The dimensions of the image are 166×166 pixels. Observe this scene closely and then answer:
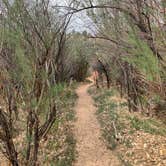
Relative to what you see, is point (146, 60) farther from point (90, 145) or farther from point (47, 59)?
point (90, 145)

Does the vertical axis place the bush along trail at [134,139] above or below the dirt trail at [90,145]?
above

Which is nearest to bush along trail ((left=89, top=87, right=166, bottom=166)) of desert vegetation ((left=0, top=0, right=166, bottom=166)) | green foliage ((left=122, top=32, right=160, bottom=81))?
desert vegetation ((left=0, top=0, right=166, bottom=166))

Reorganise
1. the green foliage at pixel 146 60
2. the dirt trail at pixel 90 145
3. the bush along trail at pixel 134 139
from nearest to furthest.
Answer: the green foliage at pixel 146 60 → the bush along trail at pixel 134 139 → the dirt trail at pixel 90 145

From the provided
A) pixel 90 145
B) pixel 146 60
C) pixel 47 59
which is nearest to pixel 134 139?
pixel 90 145

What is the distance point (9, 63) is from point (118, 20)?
11.8 ft

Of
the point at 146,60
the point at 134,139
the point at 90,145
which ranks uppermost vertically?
the point at 146,60

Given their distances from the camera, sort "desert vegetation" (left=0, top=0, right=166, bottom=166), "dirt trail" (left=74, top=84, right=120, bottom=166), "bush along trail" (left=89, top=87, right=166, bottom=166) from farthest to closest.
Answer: "dirt trail" (left=74, top=84, right=120, bottom=166)
"bush along trail" (left=89, top=87, right=166, bottom=166)
"desert vegetation" (left=0, top=0, right=166, bottom=166)

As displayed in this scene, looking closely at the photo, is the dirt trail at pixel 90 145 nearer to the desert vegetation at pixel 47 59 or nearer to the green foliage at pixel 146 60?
the desert vegetation at pixel 47 59

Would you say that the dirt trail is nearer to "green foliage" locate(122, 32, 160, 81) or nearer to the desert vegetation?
the desert vegetation

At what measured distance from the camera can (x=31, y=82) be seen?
7.82 m

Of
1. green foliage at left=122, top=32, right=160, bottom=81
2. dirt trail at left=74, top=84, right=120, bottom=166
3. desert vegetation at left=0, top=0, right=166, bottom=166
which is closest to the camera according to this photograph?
green foliage at left=122, top=32, right=160, bottom=81

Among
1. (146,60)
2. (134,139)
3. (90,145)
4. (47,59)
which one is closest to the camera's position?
(146,60)

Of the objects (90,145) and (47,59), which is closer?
(47,59)

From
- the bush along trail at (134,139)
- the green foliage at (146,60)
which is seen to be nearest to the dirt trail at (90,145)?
the bush along trail at (134,139)
